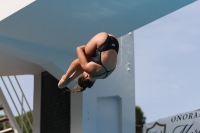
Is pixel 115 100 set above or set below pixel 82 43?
below

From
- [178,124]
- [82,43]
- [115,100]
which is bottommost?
[178,124]

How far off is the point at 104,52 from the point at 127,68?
14.1 feet

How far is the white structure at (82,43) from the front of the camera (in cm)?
Answer: 722

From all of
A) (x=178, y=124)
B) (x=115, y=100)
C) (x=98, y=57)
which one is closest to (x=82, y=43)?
(x=115, y=100)

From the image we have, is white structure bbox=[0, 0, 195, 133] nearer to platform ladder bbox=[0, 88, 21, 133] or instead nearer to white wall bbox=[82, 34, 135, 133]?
white wall bbox=[82, 34, 135, 133]

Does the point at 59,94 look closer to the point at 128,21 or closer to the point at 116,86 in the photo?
the point at 116,86

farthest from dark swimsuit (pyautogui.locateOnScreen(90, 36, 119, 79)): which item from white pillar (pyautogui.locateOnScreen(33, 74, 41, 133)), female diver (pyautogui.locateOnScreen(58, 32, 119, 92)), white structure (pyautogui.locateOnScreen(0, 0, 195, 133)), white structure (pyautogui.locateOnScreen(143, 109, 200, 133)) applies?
white pillar (pyautogui.locateOnScreen(33, 74, 41, 133))

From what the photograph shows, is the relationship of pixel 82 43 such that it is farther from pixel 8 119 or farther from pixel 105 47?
pixel 105 47

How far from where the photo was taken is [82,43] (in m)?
8.33

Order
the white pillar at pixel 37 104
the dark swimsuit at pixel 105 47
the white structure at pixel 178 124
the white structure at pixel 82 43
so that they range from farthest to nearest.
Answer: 1. the white pillar at pixel 37 104
2. the white structure at pixel 178 124
3. the white structure at pixel 82 43
4. the dark swimsuit at pixel 105 47

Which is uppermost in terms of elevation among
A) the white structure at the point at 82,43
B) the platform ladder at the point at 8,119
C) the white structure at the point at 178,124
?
the white structure at the point at 82,43

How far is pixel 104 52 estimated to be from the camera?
532cm

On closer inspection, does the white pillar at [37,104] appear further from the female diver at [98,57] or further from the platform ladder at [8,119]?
the female diver at [98,57]

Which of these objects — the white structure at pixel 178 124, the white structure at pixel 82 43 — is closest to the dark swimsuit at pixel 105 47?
the white structure at pixel 82 43
